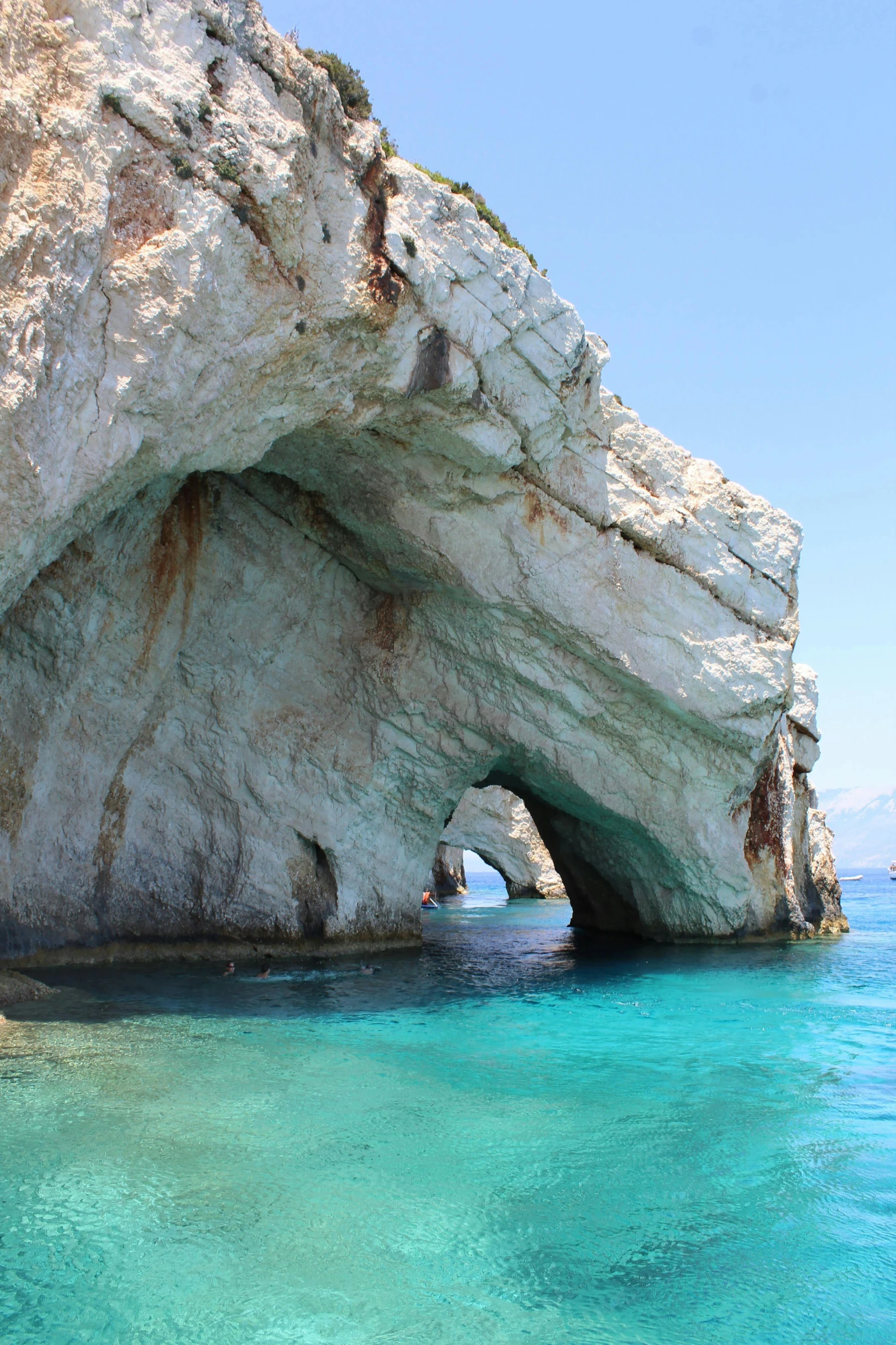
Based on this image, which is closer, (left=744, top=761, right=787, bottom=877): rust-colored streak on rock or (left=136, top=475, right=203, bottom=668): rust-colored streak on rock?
(left=136, top=475, right=203, bottom=668): rust-colored streak on rock

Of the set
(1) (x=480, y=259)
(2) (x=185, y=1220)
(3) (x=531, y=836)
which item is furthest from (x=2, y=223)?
(3) (x=531, y=836)

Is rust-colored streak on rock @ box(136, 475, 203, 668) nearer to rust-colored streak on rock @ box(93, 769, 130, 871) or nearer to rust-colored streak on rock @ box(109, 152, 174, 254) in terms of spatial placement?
rust-colored streak on rock @ box(93, 769, 130, 871)

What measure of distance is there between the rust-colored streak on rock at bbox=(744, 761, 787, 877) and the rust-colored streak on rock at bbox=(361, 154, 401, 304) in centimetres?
1376

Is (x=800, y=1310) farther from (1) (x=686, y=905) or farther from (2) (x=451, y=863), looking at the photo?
(2) (x=451, y=863)

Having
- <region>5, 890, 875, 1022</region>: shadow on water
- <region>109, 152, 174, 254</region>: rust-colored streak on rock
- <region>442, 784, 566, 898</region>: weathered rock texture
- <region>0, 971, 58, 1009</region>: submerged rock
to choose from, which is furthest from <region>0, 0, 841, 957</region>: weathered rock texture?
<region>442, 784, 566, 898</region>: weathered rock texture

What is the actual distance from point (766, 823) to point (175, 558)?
14.0m

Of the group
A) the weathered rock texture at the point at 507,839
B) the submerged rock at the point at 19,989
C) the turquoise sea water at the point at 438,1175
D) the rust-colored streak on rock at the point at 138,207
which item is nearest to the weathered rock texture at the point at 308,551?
the rust-colored streak on rock at the point at 138,207

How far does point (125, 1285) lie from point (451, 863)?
50.0 m

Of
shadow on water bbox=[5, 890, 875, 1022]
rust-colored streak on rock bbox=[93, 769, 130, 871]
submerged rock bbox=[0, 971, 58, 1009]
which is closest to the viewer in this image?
submerged rock bbox=[0, 971, 58, 1009]

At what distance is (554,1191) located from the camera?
6.86 m

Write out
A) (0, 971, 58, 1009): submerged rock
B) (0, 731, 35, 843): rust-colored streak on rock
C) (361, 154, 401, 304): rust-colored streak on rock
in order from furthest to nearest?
(0, 731, 35, 843): rust-colored streak on rock
(361, 154, 401, 304): rust-colored streak on rock
(0, 971, 58, 1009): submerged rock

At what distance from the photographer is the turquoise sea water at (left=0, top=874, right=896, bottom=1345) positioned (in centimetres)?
527

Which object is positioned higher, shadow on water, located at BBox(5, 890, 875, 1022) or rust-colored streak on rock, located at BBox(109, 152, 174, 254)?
rust-colored streak on rock, located at BBox(109, 152, 174, 254)

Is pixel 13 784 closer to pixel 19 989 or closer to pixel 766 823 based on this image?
pixel 19 989
